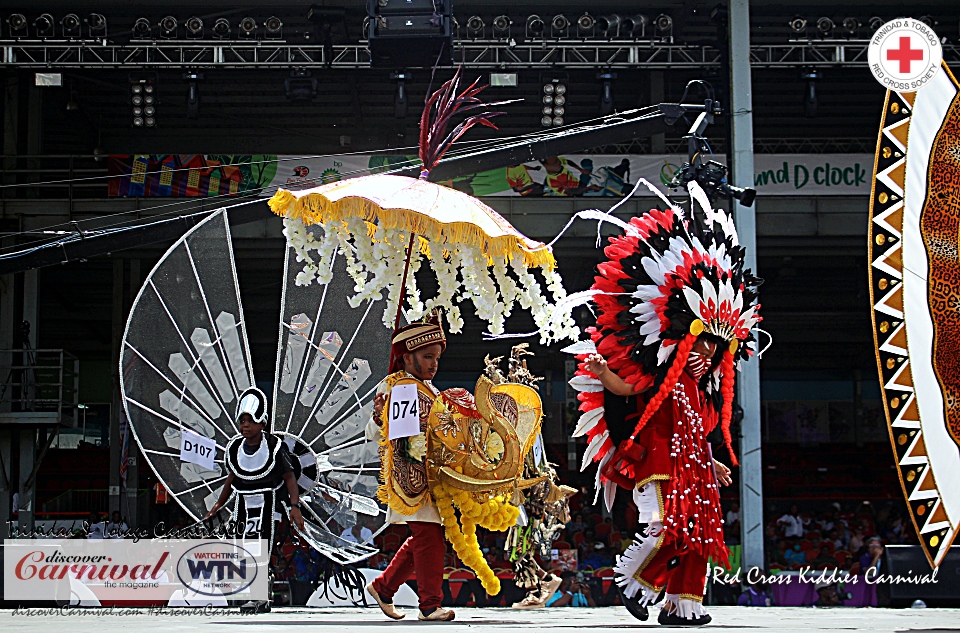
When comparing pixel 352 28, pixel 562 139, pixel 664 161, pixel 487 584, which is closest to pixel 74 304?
pixel 352 28

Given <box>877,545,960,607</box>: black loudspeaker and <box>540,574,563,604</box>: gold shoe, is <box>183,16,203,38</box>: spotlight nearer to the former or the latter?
<box>540,574,563,604</box>: gold shoe

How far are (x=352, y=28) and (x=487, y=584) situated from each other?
13080mm

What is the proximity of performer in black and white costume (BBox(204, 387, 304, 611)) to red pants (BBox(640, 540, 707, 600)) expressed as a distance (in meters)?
3.36

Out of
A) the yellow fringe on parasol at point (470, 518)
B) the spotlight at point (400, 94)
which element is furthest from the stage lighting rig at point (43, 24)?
the yellow fringe on parasol at point (470, 518)

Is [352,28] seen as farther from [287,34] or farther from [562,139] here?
[562,139]

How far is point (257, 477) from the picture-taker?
8.96 metres

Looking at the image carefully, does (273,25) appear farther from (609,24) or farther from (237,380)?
(237,380)

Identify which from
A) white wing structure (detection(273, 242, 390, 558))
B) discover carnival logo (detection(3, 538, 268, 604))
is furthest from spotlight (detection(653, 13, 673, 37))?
discover carnival logo (detection(3, 538, 268, 604))

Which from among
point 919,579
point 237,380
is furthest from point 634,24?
point 237,380

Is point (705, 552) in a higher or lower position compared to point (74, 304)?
lower

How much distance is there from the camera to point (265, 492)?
9016 millimetres

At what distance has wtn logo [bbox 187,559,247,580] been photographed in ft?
27.0

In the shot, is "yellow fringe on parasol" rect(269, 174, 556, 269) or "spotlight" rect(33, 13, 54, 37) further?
"spotlight" rect(33, 13, 54, 37)

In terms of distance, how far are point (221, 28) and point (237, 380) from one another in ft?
30.6
